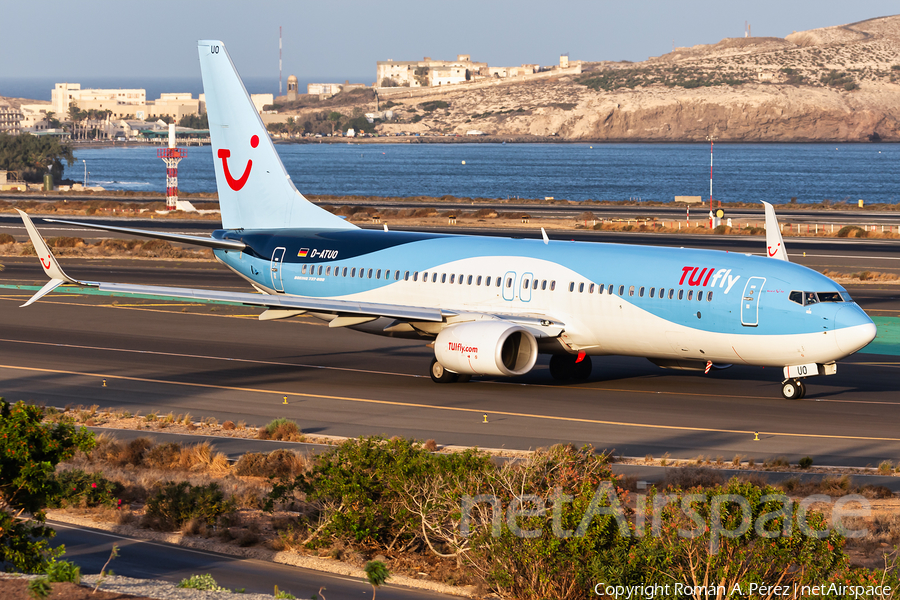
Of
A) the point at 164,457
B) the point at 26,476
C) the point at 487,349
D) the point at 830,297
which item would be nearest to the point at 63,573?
the point at 26,476

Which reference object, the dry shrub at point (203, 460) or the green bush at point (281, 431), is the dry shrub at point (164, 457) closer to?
the dry shrub at point (203, 460)

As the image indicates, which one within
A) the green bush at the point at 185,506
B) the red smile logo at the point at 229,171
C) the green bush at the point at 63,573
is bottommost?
the green bush at the point at 185,506

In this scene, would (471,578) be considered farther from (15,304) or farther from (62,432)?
(15,304)

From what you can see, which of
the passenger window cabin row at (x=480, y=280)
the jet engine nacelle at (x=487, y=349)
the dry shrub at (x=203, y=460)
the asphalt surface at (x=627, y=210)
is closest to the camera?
the dry shrub at (x=203, y=460)

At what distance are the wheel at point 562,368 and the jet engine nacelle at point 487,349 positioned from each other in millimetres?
3156

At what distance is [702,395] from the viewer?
1326 inches

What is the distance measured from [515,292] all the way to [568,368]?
3447mm

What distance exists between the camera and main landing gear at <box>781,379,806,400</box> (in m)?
32.2

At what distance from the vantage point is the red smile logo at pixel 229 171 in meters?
40.8

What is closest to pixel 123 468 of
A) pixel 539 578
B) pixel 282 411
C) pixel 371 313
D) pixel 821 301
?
pixel 282 411

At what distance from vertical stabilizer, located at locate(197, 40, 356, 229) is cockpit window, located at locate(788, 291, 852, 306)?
16.8 meters

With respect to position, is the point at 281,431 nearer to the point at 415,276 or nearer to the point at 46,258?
the point at 46,258

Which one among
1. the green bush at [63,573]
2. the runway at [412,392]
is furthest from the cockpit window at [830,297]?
the green bush at [63,573]

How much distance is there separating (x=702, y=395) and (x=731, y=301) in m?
4.00
